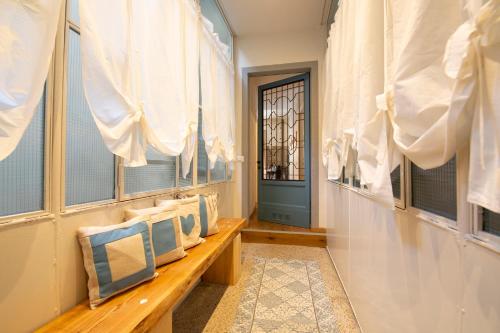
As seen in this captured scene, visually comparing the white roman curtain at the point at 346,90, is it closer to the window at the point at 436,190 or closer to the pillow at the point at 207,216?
the window at the point at 436,190

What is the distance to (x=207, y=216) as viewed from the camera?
187 cm

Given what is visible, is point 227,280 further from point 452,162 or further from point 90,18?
point 90,18

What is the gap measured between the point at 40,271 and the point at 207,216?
3.75ft

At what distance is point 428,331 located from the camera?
0.72 m

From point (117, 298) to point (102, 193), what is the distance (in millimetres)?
496

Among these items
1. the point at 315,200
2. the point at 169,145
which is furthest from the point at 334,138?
the point at 315,200

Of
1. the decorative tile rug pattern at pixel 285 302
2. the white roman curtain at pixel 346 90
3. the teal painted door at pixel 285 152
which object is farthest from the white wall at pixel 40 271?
the teal painted door at pixel 285 152

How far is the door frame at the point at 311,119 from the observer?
3229 millimetres

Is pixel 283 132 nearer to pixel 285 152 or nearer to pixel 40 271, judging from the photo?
pixel 285 152

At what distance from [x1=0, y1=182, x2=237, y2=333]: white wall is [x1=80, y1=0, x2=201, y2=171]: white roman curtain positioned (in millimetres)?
379

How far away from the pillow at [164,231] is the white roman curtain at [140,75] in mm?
296

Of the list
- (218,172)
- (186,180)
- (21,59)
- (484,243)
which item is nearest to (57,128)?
(21,59)

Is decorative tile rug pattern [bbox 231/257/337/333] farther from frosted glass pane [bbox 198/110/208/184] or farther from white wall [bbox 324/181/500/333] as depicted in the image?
frosted glass pane [bbox 198/110/208/184]

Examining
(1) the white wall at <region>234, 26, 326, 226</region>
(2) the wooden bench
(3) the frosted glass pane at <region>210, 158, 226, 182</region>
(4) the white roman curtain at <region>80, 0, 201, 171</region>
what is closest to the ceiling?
(1) the white wall at <region>234, 26, 326, 226</region>
